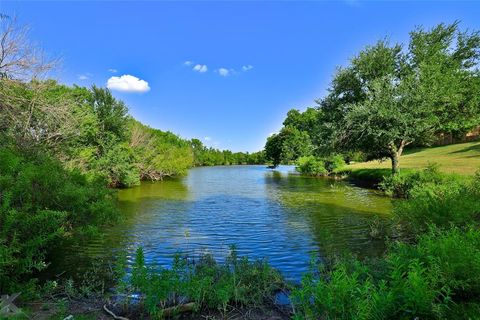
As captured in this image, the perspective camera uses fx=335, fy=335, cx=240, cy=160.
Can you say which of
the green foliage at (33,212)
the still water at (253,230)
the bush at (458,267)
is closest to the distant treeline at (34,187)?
the green foliage at (33,212)

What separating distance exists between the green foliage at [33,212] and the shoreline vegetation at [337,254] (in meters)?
0.03

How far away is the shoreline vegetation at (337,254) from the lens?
197 inches

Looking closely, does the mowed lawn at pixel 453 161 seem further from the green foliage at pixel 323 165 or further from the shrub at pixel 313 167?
the shrub at pixel 313 167

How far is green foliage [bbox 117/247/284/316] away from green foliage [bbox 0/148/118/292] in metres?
2.03

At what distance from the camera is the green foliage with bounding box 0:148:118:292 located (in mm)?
6254

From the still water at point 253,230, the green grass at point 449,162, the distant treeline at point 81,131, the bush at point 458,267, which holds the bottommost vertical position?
the still water at point 253,230

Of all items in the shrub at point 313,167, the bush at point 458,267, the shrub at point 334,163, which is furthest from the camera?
the shrub at point 313,167

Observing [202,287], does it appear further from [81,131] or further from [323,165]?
[323,165]

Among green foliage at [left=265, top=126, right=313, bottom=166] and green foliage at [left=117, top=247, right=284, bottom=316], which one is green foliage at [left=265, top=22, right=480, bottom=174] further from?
green foliage at [left=265, top=126, right=313, bottom=166]

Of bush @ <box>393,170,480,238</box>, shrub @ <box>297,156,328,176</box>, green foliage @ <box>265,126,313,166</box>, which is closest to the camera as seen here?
bush @ <box>393,170,480,238</box>

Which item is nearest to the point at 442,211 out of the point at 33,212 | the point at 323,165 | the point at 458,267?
the point at 458,267

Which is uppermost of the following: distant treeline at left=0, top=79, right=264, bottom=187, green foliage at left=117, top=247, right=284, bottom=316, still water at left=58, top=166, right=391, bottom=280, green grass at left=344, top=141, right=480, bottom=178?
distant treeline at left=0, top=79, right=264, bottom=187

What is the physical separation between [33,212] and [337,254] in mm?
8324

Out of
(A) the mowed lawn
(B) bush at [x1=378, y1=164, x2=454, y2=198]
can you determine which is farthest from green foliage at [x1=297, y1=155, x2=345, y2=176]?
(B) bush at [x1=378, y1=164, x2=454, y2=198]
